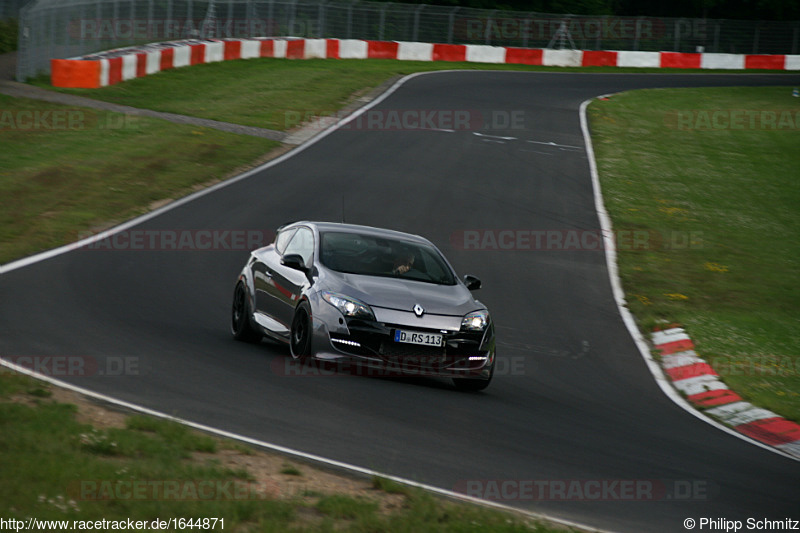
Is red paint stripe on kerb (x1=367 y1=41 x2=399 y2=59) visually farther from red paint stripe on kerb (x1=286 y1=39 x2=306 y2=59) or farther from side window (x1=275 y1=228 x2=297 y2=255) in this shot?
side window (x1=275 y1=228 x2=297 y2=255)

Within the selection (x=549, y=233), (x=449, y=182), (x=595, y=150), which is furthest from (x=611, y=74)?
(x=549, y=233)

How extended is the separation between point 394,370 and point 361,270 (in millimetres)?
1332

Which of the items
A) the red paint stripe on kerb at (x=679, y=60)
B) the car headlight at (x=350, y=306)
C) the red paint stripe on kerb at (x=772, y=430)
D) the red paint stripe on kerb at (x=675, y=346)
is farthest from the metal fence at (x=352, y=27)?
the red paint stripe on kerb at (x=772, y=430)

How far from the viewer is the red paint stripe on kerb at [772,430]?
419 inches

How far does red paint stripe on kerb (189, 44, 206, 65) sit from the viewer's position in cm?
3903

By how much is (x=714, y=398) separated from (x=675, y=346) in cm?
225

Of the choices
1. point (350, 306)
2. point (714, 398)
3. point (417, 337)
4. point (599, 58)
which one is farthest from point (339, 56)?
point (417, 337)

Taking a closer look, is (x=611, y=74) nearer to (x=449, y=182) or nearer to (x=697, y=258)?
(x=449, y=182)

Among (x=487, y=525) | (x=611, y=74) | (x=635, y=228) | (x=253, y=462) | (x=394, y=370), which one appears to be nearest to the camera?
(x=487, y=525)

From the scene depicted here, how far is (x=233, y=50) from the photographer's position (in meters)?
41.8

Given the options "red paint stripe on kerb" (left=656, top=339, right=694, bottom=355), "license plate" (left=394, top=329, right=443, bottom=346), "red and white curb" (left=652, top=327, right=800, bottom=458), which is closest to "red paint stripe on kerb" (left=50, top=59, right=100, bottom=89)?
"red and white curb" (left=652, top=327, right=800, bottom=458)

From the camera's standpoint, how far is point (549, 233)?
2041cm

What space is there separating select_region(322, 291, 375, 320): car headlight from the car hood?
0.06m

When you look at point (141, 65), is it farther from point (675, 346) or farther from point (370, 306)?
point (370, 306)
